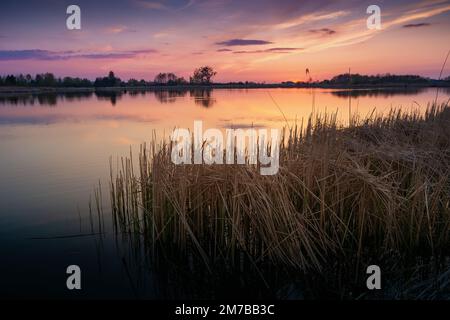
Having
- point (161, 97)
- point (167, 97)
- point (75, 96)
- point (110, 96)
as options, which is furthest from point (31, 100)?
point (167, 97)

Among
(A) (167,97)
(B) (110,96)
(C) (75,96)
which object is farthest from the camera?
(B) (110,96)

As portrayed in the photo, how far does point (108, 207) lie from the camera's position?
274 inches

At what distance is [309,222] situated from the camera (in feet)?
14.8

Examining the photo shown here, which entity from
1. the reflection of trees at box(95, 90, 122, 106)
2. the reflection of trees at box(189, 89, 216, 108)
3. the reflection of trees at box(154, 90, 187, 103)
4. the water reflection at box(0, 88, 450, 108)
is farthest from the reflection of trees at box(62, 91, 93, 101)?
the reflection of trees at box(189, 89, 216, 108)

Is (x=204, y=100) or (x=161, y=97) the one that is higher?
(x=161, y=97)

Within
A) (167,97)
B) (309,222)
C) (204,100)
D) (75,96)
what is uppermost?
(75,96)

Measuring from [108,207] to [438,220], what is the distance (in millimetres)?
5563

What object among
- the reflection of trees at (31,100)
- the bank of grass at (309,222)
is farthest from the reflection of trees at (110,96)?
the bank of grass at (309,222)

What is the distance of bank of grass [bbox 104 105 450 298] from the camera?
4430mm

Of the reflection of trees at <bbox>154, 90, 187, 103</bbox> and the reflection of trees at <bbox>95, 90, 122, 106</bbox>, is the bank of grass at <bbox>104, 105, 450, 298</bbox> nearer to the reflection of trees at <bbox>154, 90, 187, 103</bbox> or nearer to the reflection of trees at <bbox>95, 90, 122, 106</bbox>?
the reflection of trees at <bbox>95, 90, 122, 106</bbox>

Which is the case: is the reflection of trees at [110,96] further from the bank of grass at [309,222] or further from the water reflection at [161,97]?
the bank of grass at [309,222]

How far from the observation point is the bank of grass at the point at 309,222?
14.5ft

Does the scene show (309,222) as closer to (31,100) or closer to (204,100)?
(204,100)

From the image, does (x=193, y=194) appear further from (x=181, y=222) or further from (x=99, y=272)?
(x=99, y=272)
